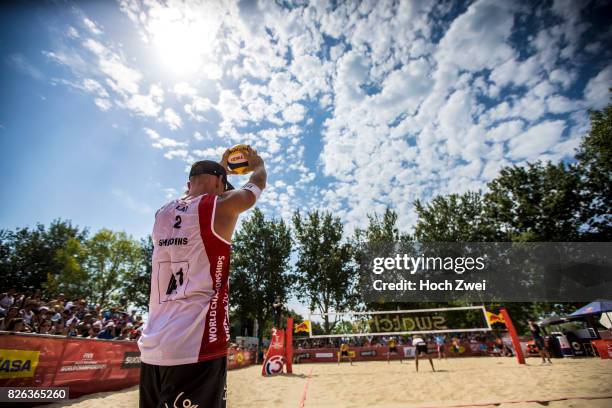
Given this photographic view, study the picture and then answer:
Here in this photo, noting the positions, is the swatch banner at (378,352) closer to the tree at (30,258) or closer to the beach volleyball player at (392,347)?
the beach volleyball player at (392,347)

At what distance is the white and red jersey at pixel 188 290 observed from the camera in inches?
60.0

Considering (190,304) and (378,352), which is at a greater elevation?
(190,304)

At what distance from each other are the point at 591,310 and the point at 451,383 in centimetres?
1358

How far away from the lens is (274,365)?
12.9 meters

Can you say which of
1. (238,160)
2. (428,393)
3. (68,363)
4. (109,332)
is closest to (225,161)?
(238,160)

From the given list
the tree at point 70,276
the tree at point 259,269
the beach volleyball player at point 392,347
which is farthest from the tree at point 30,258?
the beach volleyball player at point 392,347

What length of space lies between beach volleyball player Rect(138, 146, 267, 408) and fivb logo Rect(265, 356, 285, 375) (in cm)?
1251

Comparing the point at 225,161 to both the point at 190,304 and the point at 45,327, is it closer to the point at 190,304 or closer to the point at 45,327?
the point at 190,304

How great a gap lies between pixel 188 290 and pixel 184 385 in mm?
450

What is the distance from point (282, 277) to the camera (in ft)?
116

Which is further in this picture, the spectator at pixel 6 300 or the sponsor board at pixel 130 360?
the spectator at pixel 6 300

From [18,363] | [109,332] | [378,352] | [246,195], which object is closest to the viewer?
[246,195]

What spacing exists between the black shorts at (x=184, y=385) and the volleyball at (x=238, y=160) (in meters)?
1.55

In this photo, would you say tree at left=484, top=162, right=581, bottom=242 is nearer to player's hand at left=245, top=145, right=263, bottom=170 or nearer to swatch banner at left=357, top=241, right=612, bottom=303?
swatch banner at left=357, top=241, right=612, bottom=303
